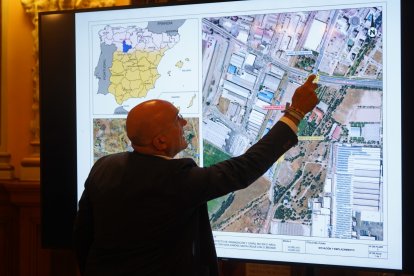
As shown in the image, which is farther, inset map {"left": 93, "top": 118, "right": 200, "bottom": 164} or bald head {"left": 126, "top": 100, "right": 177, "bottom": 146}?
inset map {"left": 93, "top": 118, "right": 200, "bottom": 164}

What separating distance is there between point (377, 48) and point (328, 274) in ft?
4.01

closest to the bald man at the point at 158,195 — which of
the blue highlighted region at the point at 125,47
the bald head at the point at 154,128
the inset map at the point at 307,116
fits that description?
the bald head at the point at 154,128

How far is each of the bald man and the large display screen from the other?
45cm

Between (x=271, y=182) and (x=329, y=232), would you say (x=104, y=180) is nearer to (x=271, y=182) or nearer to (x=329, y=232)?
(x=271, y=182)

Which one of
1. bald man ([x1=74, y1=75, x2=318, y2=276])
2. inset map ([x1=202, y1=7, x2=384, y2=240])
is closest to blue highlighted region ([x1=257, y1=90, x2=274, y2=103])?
inset map ([x1=202, y1=7, x2=384, y2=240])

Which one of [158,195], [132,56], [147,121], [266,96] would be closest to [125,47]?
[132,56]

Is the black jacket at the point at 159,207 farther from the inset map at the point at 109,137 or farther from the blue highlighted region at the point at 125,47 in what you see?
the blue highlighted region at the point at 125,47

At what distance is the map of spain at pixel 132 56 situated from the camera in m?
2.33

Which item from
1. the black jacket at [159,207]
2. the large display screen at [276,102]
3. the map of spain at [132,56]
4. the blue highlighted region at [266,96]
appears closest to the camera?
the black jacket at [159,207]

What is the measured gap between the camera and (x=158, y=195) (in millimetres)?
1532

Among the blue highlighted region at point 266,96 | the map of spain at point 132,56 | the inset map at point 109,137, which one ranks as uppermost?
the map of spain at point 132,56

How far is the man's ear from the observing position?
158 centimetres

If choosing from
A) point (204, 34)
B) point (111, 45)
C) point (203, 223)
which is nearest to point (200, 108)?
point (204, 34)

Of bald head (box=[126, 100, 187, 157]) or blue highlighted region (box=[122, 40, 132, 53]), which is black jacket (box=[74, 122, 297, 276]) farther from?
blue highlighted region (box=[122, 40, 132, 53])
